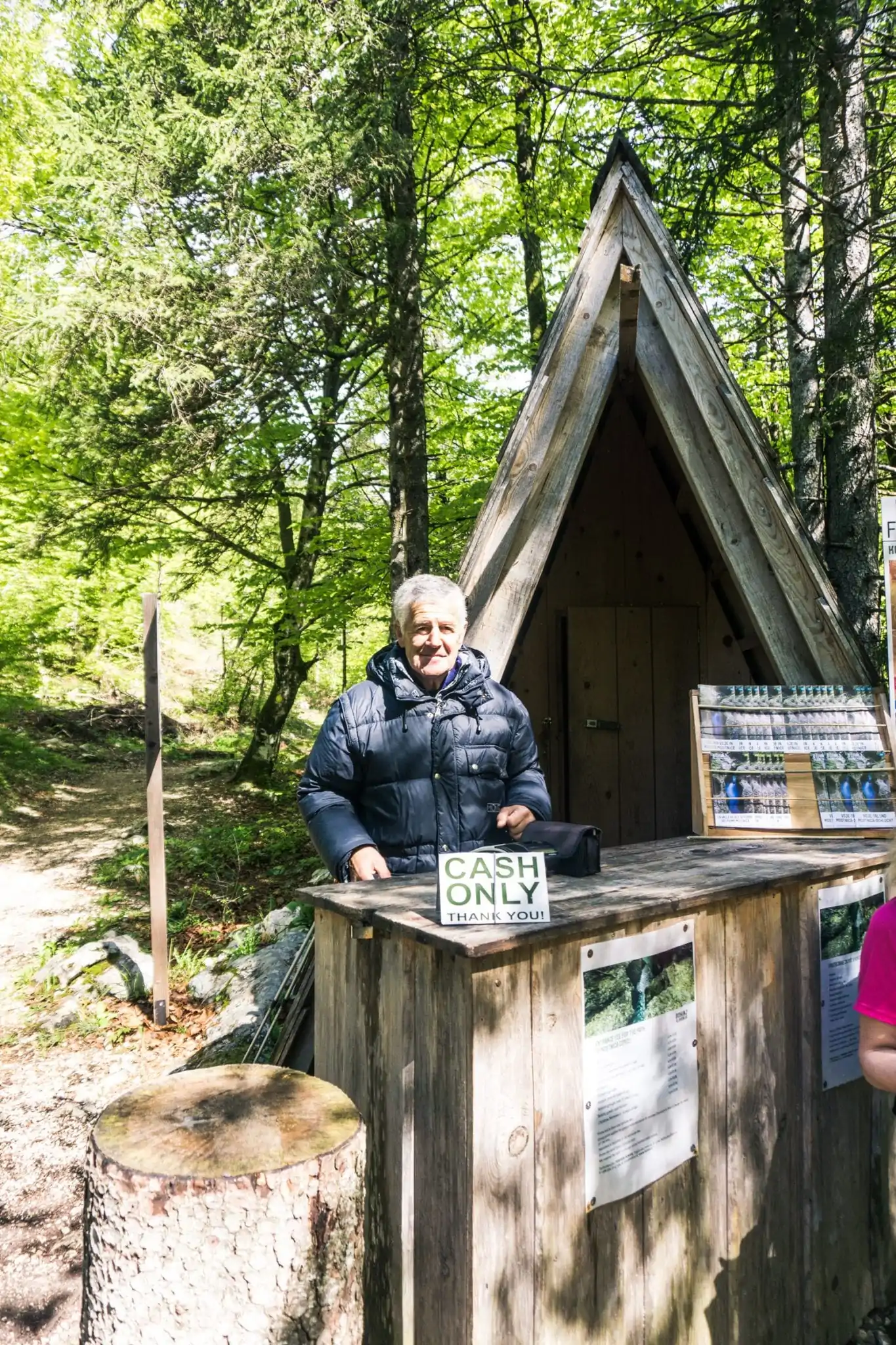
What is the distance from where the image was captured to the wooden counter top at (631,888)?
6.72ft

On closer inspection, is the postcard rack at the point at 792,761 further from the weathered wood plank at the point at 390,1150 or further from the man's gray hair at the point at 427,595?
the weathered wood plank at the point at 390,1150

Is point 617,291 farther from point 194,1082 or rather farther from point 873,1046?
point 194,1082

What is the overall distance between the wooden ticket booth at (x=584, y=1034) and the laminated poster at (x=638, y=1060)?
0.04m

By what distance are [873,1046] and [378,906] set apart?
48.0 inches

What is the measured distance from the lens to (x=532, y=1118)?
2043 millimetres

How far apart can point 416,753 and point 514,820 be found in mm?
418

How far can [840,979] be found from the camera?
2.85m

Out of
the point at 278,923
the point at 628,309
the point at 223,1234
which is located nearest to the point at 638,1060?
the point at 223,1234

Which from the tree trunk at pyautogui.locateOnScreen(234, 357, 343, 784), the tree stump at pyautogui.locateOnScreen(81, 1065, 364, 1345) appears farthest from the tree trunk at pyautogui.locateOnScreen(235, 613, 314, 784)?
the tree stump at pyautogui.locateOnScreen(81, 1065, 364, 1345)

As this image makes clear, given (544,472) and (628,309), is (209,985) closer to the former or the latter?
(544,472)

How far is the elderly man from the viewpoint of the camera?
114 inches

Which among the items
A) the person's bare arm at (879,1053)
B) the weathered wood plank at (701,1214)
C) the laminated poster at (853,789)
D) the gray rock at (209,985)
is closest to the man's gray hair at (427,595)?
the weathered wood plank at (701,1214)

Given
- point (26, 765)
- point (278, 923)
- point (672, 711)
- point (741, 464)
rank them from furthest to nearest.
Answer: point (26, 765)
point (278, 923)
point (672, 711)
point (741, 464)

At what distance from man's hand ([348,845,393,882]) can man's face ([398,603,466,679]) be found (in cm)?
64
